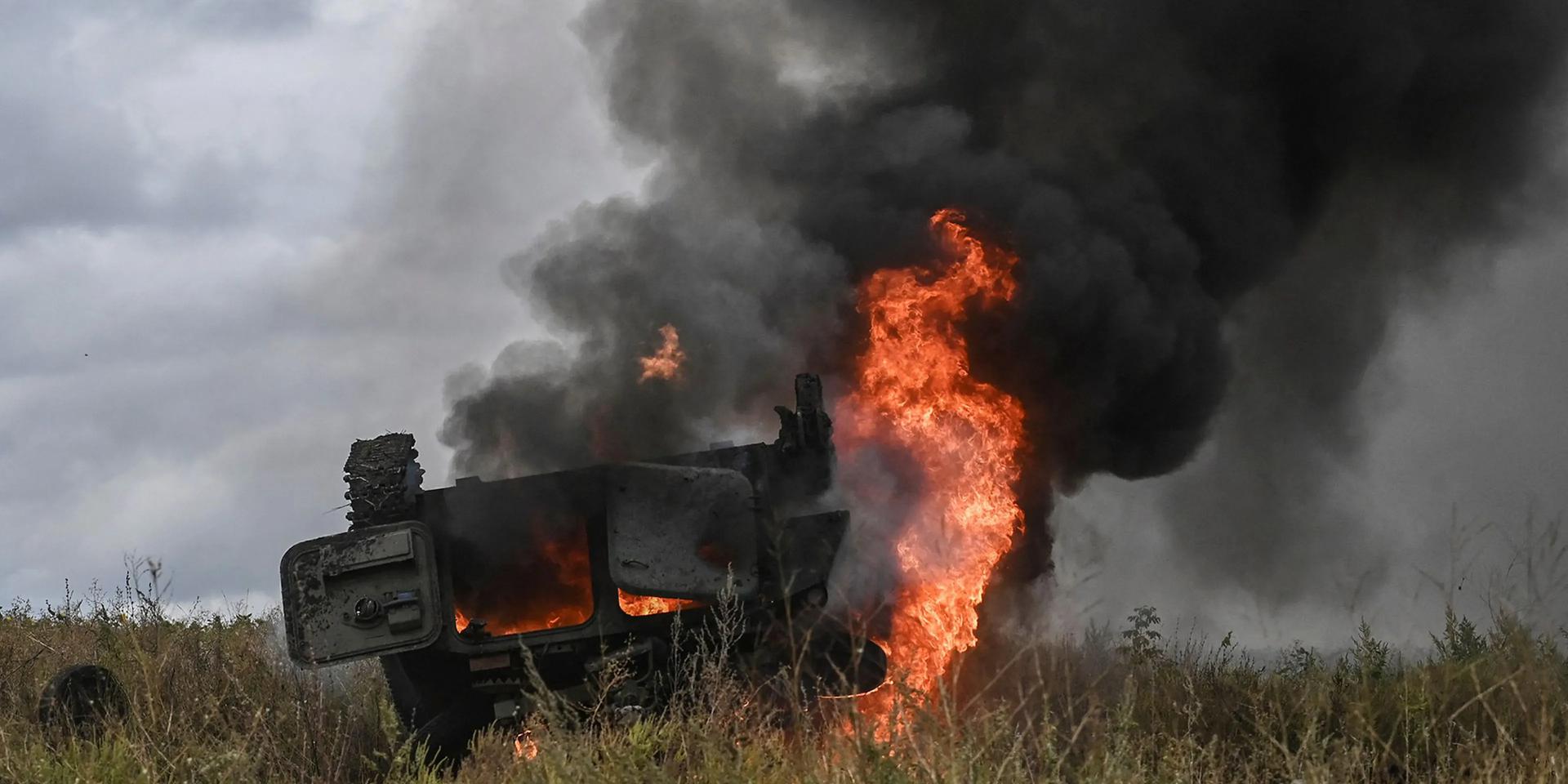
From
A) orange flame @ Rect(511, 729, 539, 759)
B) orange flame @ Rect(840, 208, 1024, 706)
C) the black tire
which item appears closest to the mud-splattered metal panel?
orange flame @ Rect(511, 729, 539, 759)

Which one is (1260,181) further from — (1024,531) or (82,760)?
(82,760)

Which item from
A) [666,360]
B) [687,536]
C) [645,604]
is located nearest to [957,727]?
[687,536]

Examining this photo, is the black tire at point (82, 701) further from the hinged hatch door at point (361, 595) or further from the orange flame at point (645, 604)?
the orange flame at point (645, 604)

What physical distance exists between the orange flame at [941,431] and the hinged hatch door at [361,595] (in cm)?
358

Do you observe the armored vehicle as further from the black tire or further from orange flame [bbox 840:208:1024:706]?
orange flame [bbox 840:208:1024:706]

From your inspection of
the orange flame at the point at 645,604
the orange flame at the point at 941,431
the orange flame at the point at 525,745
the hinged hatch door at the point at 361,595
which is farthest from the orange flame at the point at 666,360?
Result: the orange flame at the point at 525,745

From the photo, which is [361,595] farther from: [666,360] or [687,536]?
[666,360]

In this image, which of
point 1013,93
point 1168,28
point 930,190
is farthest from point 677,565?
point 1168,28

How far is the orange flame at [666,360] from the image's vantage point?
1296 cm

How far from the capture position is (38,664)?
1246 centimetres

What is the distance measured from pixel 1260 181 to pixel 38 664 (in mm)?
13433

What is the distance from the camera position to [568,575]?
1078 cm

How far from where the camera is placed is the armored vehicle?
32.6ft

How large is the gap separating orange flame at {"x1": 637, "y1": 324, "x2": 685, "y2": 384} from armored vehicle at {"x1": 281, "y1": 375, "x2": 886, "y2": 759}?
2612mm
